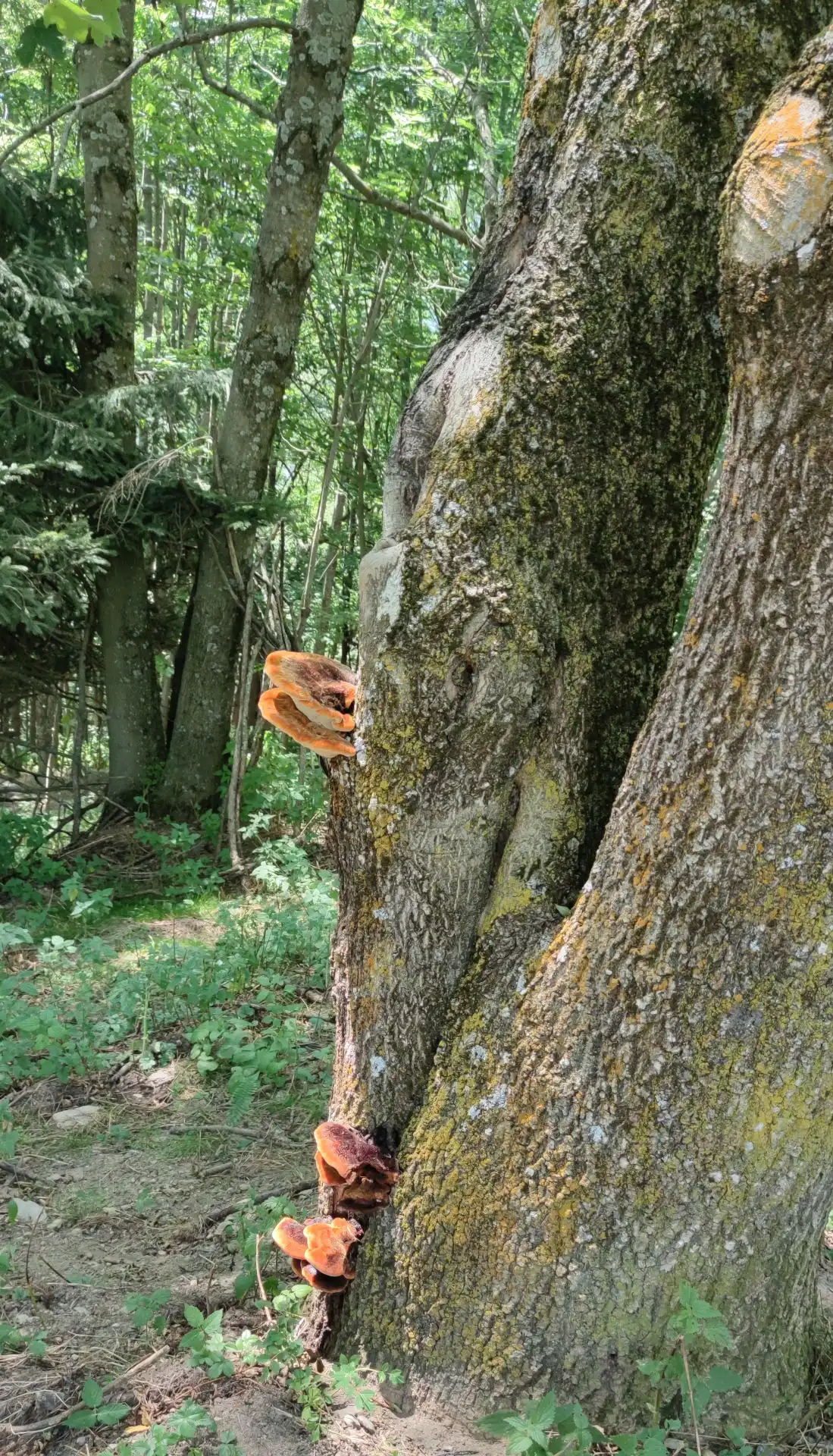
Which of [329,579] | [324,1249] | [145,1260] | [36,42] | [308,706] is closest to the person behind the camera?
[324,1249]

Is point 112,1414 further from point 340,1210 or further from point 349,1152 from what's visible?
point 349,1152

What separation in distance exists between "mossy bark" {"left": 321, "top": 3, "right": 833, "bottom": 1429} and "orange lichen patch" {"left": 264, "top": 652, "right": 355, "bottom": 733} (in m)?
0.07

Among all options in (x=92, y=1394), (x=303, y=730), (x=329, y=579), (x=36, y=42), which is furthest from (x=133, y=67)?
(x=92, y=1394)

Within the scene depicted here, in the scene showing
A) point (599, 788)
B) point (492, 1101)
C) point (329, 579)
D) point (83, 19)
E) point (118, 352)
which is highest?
point (118, 352)

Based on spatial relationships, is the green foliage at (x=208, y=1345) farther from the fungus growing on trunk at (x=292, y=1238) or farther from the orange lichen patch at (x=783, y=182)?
the orange lichen patch at (x=783, y=182)

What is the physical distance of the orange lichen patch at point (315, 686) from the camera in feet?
7.75

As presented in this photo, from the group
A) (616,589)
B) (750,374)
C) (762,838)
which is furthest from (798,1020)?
(750,374)

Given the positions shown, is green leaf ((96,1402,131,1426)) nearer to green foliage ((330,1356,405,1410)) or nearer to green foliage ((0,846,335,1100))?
green foliage ((330,1356,405,1410))

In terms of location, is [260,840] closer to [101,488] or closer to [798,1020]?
[101,488]

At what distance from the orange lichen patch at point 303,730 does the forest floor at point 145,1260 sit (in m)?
1.46

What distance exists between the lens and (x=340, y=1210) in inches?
92.4

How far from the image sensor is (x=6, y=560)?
591cm

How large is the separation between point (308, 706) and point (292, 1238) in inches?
50.6

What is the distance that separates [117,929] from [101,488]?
10.3 ft
